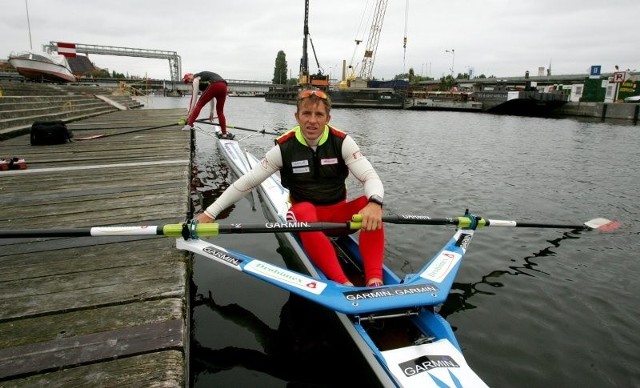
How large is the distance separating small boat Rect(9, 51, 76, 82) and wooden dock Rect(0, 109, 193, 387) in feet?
99.9

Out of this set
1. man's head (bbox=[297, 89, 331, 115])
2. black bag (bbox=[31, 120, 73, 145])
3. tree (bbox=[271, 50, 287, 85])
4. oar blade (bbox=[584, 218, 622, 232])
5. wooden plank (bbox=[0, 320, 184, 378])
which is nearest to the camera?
wooden plank (bbox=[0, 320, 184, 378])

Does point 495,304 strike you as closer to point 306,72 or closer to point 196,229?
point 196,229

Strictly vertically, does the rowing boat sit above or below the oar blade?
above

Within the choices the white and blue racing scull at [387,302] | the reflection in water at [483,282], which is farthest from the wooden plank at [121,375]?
the reflection in water at [483,282]

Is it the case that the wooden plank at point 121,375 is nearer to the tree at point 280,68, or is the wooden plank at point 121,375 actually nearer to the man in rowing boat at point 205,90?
the man in rowing boat at point 205,90

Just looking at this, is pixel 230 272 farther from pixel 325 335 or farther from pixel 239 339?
pixel 325 335

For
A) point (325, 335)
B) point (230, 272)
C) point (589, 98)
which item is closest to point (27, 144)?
point (230, 272)

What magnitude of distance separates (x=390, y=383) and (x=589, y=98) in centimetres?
6288

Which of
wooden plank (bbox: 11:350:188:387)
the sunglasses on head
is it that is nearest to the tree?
the sunglasses on head

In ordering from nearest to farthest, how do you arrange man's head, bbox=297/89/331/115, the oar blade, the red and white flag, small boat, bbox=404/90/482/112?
man's head, bbox=297/89/331/115
the oar blade
small boat, bbox=404/90/482/112
the red and white flag

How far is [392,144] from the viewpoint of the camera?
20.5 metres

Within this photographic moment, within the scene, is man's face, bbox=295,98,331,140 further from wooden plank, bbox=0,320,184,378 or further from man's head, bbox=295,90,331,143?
wooden plank, bbox=0,320,184,378

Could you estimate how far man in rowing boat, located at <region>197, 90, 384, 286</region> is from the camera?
4145mm

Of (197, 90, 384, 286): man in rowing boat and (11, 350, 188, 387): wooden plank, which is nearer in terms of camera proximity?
(11, 350, 188, 387): wooden plank
